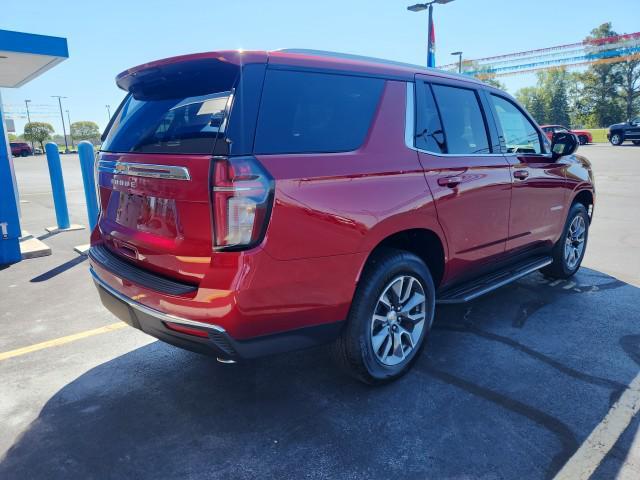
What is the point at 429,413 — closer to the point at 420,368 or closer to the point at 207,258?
the point at 420,368

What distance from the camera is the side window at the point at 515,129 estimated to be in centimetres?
397

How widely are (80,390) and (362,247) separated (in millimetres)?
1996

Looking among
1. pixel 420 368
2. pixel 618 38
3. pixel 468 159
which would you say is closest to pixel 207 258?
pixel 420 368

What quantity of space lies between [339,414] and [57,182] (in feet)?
24.4

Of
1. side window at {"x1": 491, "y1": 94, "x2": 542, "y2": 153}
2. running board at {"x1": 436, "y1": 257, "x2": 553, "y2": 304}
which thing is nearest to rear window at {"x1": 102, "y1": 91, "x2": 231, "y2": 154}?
running board at {"x1": 436, "y1": 257, "x2": 553, "y2": 304}

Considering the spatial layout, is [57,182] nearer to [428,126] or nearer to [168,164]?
[168,164]

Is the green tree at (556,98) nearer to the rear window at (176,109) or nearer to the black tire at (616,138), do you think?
the black tire at (616,138)

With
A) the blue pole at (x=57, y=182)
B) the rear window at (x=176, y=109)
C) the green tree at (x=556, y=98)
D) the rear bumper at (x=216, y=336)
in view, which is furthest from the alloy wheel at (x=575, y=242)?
the green tree at (x=556, y=98)

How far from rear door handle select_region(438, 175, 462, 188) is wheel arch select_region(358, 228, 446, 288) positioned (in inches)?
12.8

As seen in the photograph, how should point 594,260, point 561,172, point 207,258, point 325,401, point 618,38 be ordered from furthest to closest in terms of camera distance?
point 618,38 → point 594,260 → point 561,172 → point 325,401 → point 207,258

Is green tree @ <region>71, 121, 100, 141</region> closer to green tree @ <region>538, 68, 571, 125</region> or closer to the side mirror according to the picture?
green tree @ <region>538, 68, 571, 125</region>

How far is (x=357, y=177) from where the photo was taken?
254 cm

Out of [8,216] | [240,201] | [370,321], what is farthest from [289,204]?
[8,216]

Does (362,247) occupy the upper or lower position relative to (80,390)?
upper
